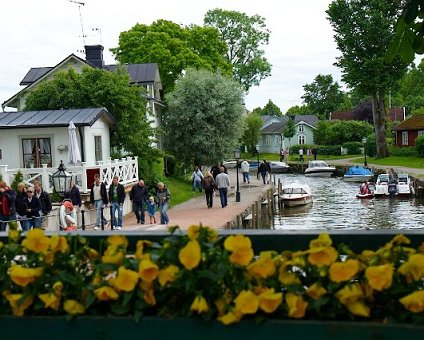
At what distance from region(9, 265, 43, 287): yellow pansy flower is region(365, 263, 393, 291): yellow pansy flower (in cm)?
156

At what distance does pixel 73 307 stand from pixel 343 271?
1.27 m

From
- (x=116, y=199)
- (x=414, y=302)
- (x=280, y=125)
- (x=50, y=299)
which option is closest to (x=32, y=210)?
(x=116, y=199)

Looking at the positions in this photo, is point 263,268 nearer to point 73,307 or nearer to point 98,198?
point 73,307

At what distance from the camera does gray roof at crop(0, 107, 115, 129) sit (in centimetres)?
2397

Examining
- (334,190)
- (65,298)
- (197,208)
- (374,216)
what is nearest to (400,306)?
(65,298)

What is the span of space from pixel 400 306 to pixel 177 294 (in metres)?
1.01

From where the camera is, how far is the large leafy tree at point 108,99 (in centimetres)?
2938

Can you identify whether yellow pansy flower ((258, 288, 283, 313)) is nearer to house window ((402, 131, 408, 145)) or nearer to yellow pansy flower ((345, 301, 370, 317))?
yellow pansy flower ((345, 301, 370, 317))

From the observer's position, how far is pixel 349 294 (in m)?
2.61

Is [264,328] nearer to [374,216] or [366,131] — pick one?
[374,216]

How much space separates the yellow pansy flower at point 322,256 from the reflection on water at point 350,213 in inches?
894

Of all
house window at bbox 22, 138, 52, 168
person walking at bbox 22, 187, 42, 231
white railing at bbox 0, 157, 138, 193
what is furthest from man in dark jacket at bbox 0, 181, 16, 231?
house window at bbox 22, 138, 52, 168

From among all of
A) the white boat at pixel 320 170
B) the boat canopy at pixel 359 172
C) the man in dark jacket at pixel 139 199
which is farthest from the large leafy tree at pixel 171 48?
the man in dark jacket at pixel 139 199

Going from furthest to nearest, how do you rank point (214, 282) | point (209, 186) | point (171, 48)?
point (171, 48) → point (209, 186) → point (214, 282)
